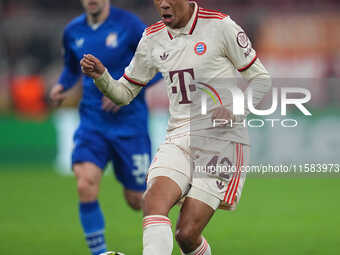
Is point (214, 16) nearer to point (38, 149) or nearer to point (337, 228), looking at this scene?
point (337, 228)

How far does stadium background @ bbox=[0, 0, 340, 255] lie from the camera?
788 cm

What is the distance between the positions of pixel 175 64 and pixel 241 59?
0.45 meters

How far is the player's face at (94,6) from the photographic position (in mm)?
6507

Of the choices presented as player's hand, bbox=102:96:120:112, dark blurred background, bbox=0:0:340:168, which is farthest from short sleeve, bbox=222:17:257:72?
dark blurred background, bbox=0:0:340:168

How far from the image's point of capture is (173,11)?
16.0ft

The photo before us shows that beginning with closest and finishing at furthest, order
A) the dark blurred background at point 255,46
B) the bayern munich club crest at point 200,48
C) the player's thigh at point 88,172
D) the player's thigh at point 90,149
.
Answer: the bayern munich club crest at point 200,48
the player's thigh at point 88,172
the player's thigh at point 90,149
the dark blurred background at point 255,46

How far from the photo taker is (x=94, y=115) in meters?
6.68

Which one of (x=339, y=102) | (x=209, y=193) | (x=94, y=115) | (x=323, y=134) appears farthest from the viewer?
(x=339, y=102)

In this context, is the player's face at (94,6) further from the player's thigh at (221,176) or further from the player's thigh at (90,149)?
the player's thigh at (221,176)

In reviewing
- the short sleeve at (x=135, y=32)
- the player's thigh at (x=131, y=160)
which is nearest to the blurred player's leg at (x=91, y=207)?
the player's thigh at (x=131, y=160)

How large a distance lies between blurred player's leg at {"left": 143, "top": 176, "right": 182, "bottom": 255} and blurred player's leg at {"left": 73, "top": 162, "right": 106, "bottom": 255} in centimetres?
158

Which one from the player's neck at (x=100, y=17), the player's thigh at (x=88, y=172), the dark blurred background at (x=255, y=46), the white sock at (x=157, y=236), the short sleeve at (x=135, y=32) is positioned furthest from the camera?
the dark blurred background at (x=255, y=46)

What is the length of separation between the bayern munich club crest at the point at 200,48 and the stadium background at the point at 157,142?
8.47 feet

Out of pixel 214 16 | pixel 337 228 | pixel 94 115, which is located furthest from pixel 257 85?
pixel 337 228
